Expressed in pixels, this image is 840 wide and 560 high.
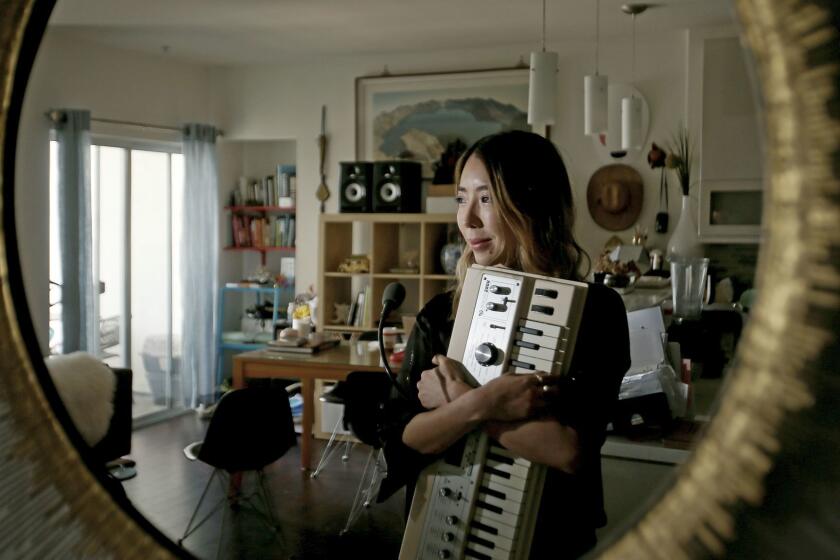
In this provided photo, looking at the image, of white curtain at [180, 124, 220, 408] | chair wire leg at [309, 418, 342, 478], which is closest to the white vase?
chair wire leg at [309, 418, 342, 478]

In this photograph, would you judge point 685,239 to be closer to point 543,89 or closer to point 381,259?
point 543,89

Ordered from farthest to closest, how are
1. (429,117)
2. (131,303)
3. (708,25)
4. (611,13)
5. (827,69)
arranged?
(429,117)
(131,303)
(611,13)
(708,25)
(827,69)

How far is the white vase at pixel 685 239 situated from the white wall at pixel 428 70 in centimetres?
1

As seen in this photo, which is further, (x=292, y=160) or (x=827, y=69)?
(x=292, y=160)

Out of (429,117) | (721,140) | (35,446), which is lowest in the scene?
(35,446)

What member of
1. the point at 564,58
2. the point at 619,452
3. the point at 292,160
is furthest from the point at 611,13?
the point at 292,160

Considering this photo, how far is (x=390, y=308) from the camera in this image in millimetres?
609

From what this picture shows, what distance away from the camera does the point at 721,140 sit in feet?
1.53

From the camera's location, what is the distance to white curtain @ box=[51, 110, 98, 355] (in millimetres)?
711

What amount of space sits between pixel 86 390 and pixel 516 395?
1.50 feet

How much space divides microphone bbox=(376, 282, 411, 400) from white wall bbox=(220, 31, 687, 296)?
94 mm

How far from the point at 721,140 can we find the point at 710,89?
0.04 metres

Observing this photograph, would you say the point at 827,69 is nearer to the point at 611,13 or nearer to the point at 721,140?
the point at 721,140

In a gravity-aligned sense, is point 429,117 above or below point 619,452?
above
